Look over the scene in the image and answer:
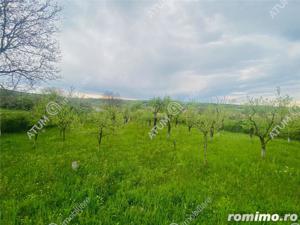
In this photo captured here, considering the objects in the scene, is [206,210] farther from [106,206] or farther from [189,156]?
[189,156]

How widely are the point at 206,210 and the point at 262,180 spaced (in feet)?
22.7

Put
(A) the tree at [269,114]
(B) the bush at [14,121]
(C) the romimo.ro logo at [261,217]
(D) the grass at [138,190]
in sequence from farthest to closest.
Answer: (B) the bush at [14,121]
(A) the tree at [269,114]
(C) the romimo.ro logo at [261,217]
(D) the grass at [138,190]

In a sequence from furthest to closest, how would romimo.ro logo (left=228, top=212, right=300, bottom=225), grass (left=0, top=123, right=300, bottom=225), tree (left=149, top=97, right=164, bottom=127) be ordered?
tree (left=149, top=97, right=164, bottom=127) → romimo.ro logo (left=228, top=212, right=300, bottom=225) → grass (left=0, top=123, right=300, bottom=225)

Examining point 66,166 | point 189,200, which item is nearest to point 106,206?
point 189,200

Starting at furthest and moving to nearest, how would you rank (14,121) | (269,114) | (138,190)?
(14,121) < (269,114) < (138,190)

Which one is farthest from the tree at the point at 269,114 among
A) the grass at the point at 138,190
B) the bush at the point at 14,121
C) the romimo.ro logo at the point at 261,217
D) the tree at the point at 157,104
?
the bush at the point at 14,121

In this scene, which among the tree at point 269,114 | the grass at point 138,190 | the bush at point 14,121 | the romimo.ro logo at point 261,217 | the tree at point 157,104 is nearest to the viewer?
the grass at point 138,190

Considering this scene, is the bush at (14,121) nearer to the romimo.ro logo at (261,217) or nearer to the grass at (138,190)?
the grass at (138,190)

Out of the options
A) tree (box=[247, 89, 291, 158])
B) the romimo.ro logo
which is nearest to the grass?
the romimo.ro logo

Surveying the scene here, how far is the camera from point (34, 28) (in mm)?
13836

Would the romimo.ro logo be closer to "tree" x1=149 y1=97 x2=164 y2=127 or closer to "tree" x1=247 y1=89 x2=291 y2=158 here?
"tree" x1=247 y1=89 x2=291 y2=158

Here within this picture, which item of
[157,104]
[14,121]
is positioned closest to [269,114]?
[157,104]

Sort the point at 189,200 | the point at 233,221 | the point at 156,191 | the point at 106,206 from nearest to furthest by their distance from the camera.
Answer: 1. the point at 233,221
2. the point at 106,206
3. the point at 189,200
4. the point at 156,191

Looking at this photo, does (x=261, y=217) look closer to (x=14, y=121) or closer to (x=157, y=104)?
(x=157, y=104)
